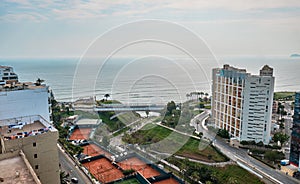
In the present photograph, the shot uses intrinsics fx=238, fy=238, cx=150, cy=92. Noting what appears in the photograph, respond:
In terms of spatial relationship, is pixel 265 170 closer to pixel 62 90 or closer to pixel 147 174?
pixel 147 174

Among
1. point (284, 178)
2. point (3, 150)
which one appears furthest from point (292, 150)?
point (3, 150)

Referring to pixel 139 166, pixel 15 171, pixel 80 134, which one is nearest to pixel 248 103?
pixel 139 166

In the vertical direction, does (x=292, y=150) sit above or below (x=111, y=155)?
above

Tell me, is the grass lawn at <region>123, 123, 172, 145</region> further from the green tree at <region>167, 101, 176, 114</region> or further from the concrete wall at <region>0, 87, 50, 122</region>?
the concrete wall at <region>0, 87, 50, 122</region>

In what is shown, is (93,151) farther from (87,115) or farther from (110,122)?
(87,115)

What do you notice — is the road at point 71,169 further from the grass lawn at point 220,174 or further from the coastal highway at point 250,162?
the coastal highway at point 250,162

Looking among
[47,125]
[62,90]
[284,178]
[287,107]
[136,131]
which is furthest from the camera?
[62,90]
